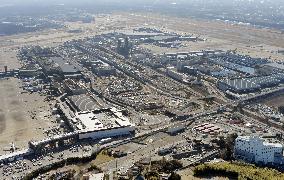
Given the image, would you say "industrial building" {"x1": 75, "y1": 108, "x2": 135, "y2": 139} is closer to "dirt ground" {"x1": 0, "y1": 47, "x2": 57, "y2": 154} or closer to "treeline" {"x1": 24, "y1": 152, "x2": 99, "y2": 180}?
"dirt ground" {"x1": 0, "y1": 47, "x2": 57, "y2": 154}

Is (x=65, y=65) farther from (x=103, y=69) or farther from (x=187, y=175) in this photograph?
(x=187, y=175)

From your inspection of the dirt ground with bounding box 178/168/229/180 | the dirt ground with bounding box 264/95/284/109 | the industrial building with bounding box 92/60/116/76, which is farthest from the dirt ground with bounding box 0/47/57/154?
the dirt ground with bounding box 264/95/284/109

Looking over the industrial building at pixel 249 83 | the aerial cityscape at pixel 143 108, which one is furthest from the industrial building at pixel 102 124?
the industrial building at pixel 249 83

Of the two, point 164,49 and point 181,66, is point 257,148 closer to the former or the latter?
point 181,66

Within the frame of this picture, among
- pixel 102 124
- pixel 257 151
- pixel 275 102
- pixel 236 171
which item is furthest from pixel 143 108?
pixel 236 171

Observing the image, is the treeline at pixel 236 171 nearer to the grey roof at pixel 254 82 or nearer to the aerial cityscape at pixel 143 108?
the aerial cityscape at pixel 143 108

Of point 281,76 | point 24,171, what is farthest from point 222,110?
point 24,171
